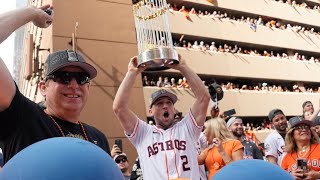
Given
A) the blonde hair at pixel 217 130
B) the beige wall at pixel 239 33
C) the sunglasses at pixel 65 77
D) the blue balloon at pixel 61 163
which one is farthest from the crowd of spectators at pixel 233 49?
the blue balloon at pixel 61 163

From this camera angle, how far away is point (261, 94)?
70.2 feet

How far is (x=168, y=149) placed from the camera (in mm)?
3168

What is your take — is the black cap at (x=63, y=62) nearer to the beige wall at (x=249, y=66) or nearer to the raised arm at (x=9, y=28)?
the raised arm at (x=9, y=28)

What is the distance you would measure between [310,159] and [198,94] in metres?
1.61

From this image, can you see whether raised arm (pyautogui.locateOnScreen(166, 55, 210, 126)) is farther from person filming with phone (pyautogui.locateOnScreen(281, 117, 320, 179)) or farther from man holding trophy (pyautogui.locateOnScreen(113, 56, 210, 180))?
person filming with phone (pyautogui.locateOnScreen(281, 117, 320, 179))

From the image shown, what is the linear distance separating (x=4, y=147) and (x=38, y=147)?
3.13ft

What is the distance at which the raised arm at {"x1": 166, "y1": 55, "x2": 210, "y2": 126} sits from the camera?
3.25m

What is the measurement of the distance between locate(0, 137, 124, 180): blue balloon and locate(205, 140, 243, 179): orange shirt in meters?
3.30

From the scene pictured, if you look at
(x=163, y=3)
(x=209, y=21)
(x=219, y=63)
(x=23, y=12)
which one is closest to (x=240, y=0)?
(x=209, y=21)

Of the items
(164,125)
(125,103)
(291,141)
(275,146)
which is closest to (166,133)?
(164,125)

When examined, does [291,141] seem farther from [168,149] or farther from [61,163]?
[61,163]

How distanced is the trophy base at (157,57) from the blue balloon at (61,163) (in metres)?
2.23

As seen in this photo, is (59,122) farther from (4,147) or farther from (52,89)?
(4,147)

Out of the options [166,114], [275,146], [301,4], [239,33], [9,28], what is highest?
[301,4]
